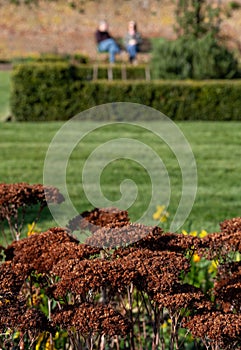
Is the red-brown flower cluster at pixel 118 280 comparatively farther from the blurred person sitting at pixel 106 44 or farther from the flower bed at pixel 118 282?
the blurred person sitting at pixel 106 44

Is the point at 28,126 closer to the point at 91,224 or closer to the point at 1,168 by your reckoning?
the point at 1,168

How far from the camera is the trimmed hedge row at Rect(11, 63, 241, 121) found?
14.8 metres

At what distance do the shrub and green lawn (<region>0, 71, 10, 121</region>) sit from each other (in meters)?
4.25

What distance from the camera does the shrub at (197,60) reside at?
16.9 metres

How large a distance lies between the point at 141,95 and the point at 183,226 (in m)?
8.60

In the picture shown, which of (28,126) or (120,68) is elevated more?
(120,68)

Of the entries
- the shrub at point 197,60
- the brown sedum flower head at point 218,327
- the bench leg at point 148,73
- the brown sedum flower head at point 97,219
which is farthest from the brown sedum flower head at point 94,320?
the bench leg at point 148,73

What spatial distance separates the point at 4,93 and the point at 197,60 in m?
6.04

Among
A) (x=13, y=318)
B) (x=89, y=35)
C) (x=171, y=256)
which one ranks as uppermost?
(x=89, y=35)

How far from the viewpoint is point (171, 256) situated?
2.99 meters

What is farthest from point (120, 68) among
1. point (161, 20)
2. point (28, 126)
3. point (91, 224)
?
point (91, 224)

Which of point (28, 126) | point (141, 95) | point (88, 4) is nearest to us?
point (28, 126)

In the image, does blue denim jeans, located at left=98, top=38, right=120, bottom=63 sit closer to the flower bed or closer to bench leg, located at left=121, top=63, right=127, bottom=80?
bench leg, located at left=121, top=63, right=127, bottom=80

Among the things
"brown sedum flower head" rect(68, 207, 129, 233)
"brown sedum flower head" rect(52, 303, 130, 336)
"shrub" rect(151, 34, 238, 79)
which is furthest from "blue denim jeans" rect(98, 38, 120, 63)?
"brown sedum flower head" rect(52, 303, 130, 336)
